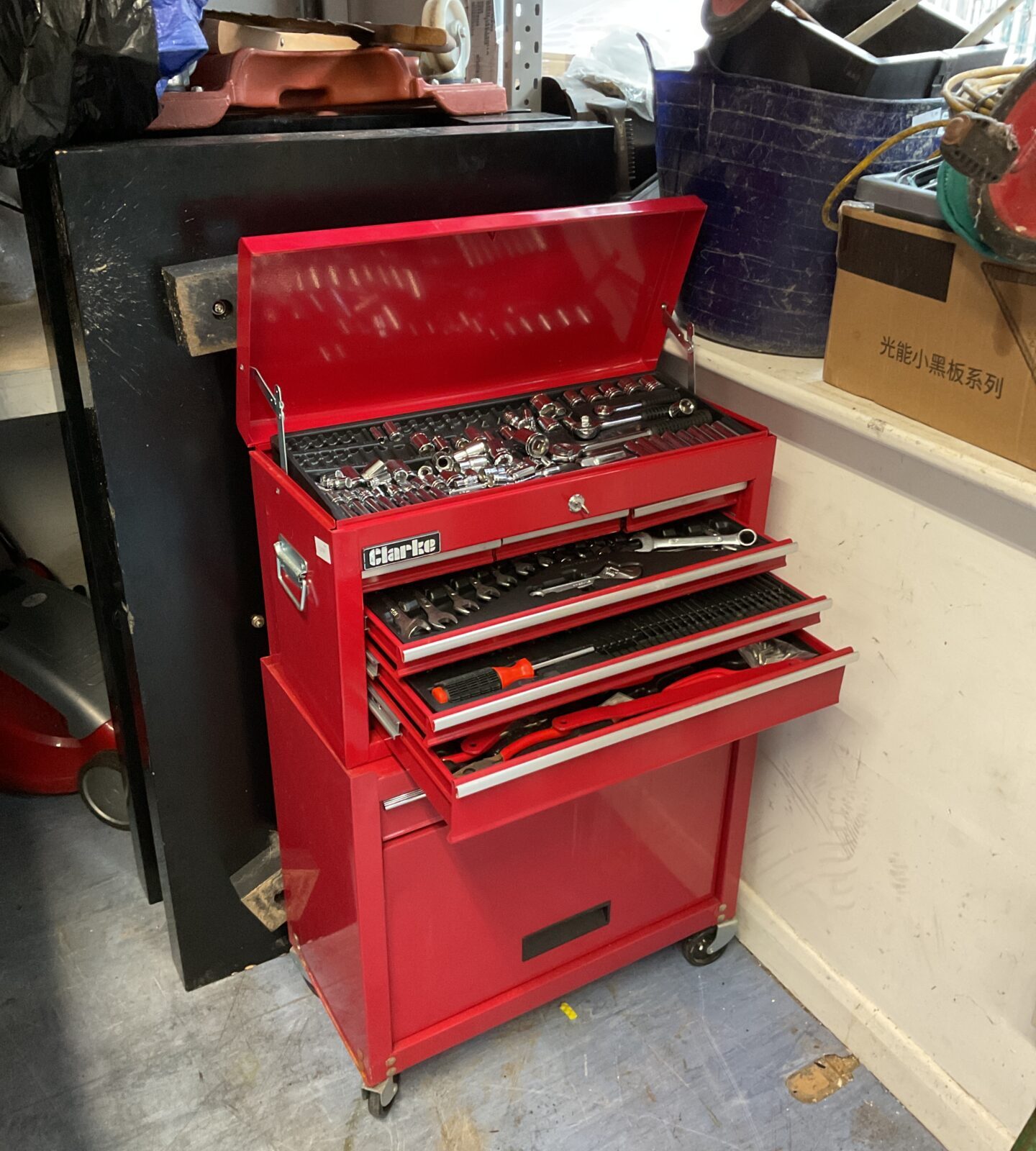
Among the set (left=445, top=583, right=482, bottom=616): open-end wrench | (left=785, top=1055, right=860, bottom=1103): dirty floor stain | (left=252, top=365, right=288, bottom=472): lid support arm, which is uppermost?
(left=252, top=365, right=288, bottom=472): lid support arm

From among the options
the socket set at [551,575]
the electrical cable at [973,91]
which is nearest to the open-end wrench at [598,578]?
the socket set at [551,575]

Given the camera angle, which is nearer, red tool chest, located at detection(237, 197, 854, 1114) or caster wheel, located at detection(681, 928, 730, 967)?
red tool chest, located at detection(237, 197, 854, 1114)

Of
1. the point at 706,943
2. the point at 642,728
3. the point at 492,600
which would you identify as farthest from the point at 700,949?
the point at 492,600

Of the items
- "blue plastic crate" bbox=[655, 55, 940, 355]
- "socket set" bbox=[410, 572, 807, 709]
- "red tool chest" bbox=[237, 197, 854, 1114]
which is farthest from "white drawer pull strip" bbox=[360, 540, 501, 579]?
"blue plastic crate" bbox=[655, 55, 940, 355]

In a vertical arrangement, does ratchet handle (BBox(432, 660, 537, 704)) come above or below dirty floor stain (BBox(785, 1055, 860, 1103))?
above

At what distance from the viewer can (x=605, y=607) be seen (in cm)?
108

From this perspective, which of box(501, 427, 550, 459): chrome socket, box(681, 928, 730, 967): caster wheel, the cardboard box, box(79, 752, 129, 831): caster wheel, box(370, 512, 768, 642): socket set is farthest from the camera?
box(79, 752, 129, 831): caster wheel

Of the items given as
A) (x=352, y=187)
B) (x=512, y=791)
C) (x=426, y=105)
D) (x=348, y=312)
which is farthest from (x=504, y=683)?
(x=426, y=105)

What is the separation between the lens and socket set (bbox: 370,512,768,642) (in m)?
1.02

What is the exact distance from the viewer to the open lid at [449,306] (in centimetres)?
103

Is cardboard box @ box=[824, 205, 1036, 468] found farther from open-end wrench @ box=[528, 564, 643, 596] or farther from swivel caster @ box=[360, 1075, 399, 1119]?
swivel caster @ box=[360, 1075, 399, 1119]

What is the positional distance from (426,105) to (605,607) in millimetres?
657

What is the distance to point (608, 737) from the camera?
0.99 m

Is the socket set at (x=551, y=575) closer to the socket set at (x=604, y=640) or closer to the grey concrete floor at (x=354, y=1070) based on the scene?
the socket set at (x=604, y=640)
